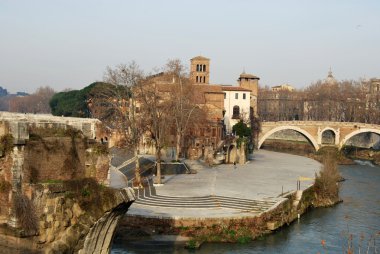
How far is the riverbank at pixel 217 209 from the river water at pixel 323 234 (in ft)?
2.10

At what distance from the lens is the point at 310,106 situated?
10262cm

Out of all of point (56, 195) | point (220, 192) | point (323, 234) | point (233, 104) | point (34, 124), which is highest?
point (233, 104)

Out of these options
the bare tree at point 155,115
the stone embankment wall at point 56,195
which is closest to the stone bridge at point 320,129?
the bare tree at point 155,115

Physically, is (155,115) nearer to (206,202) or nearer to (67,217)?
(206,202)

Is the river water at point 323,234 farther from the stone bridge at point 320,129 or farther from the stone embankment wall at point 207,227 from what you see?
the stone bridge at point 320,129

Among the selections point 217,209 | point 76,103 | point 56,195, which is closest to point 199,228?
point 217,209

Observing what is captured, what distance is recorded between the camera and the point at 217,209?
2848 centimetres

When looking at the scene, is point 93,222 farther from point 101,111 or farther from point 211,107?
point 211,107

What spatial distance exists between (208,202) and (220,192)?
3.04 m

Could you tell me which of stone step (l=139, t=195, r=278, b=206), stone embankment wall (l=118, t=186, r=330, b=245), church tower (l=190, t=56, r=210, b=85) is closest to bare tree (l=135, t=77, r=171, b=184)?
stone step (l=139, t=195, r=278, b=206)

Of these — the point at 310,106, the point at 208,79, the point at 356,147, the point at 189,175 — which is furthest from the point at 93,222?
the point at 310,106

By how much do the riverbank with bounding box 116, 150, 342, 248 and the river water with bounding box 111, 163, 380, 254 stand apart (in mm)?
639

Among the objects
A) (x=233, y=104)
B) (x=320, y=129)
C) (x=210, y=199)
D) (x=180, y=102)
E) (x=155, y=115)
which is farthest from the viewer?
(x=320, y=129)

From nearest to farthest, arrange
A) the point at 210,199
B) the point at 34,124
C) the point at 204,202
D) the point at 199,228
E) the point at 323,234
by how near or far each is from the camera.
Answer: the point at 34,124 < the point at 199,228 < the point at 323,234 < the point at 204,202 < the point at 210,199
